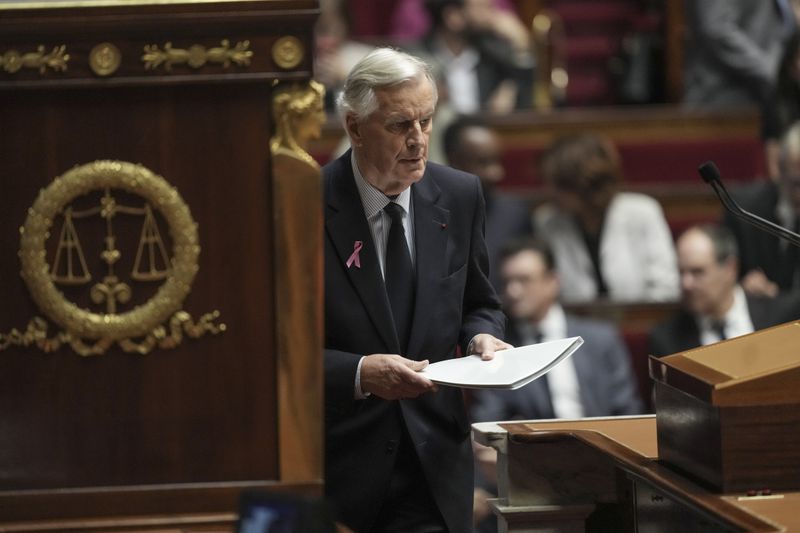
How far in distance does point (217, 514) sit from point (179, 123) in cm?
44

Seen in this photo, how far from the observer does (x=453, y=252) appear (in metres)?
2.19

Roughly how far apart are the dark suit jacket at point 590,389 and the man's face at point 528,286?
7 cm

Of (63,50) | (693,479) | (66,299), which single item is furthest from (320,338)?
(693,479)

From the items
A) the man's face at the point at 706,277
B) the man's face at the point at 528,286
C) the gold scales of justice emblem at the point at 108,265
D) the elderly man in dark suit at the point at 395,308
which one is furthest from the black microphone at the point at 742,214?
the man's face at the point at 706,277

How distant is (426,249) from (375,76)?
0.92 feet

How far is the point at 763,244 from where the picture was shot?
4.29m

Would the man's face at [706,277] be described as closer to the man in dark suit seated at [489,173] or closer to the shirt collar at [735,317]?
the shirt collar at [735,317]

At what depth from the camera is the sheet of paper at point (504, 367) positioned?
1.87m

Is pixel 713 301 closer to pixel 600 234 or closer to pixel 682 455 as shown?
pixel 600 234

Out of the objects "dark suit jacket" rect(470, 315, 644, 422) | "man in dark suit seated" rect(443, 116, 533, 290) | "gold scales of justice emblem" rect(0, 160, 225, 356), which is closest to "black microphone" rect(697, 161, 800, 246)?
"gold scales of justice emblem" rect(0, 160, 225, 356)

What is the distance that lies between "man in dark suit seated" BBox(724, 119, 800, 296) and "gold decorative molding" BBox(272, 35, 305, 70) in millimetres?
2769

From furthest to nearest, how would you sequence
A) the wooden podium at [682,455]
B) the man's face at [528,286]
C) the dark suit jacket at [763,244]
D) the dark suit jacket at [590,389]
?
the dark suit jacket at [763,244]
the man's face at [528,286]
the dark suit jacket at [590,389]
the wooden podium at [682,455]

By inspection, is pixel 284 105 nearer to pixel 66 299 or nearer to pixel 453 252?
pixel 66 299

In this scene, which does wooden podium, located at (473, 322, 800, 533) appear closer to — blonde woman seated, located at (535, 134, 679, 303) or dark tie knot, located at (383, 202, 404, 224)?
dark tie knot, located at (383, 202, 404, 224)
